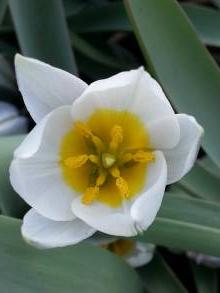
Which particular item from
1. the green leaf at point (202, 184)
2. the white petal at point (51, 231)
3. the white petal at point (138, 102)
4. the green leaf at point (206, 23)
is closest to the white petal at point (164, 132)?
the white petal at point (138, 102)

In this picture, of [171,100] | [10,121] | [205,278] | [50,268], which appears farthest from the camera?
[205,278]

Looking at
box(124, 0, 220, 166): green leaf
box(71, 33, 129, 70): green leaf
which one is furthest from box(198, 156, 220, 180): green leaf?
box(71, 33, 129, 70): green leaf

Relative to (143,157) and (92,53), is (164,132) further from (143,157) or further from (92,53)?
(92,53)

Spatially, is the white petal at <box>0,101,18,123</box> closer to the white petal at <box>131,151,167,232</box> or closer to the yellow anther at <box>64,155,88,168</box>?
the yellow anther at <box>64,155,88,168</box>

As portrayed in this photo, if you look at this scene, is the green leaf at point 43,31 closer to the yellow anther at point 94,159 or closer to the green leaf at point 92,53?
the green leaf at point 92,53

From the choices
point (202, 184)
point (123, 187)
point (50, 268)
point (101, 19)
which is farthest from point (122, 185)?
point (101, 19)

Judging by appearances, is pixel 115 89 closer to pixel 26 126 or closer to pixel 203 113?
pixel 203 113
